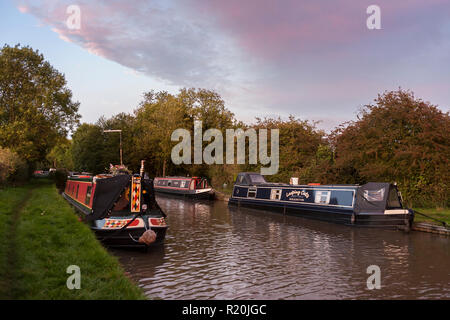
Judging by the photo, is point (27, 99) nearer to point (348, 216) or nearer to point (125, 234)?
point (125, 234)

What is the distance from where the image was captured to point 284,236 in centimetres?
1338

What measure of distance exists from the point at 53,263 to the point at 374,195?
1273 cm

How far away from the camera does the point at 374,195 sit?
15461 mm

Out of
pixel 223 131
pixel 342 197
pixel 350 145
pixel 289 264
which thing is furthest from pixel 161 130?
pixel 289 264

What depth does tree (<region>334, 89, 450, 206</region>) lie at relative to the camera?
1661 centimetres

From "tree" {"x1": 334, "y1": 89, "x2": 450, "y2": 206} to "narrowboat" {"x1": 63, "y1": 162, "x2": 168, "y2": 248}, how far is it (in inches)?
456

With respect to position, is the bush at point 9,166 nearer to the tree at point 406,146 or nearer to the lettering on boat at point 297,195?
the lettering on boat at point 297,195

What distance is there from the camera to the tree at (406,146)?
16.6 m

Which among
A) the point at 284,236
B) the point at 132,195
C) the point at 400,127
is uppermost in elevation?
the point at 400,127

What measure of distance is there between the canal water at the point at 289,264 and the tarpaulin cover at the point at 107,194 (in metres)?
1.44
